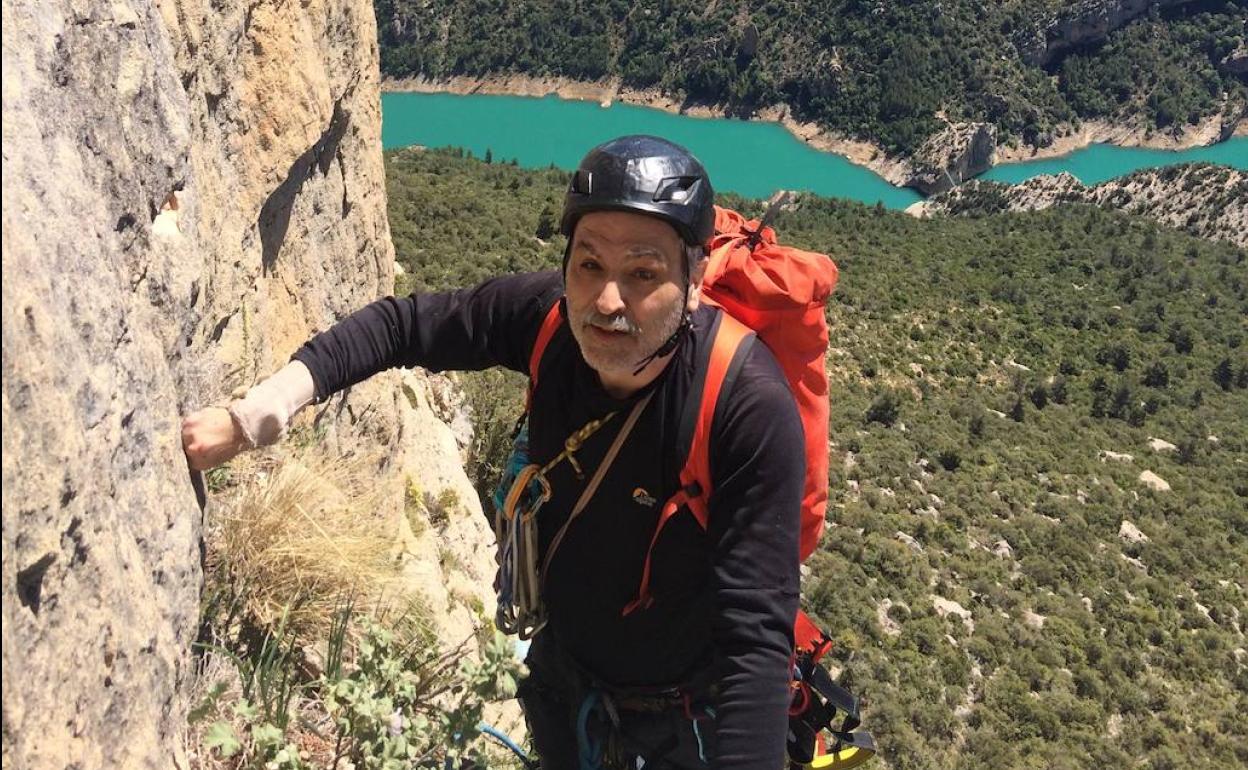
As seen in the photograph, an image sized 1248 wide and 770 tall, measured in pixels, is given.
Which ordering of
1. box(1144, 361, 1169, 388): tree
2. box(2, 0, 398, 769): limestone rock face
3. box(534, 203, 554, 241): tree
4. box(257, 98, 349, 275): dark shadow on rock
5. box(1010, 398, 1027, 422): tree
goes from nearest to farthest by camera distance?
1. box(2, 0, 398, 769): limestone rock face
2. box(257, 98, 349, 275): dark shadow on rock
3. box(534, 203, 554, 241): tree
4. box(1010, 398, 1027, 422): tree
5. box(1144, 361, 1169, 388): tree

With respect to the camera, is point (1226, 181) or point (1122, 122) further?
A: point (1122, 122)

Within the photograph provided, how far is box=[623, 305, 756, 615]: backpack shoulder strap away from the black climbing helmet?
0.22 m

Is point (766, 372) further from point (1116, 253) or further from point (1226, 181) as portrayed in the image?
point (1226, 181)

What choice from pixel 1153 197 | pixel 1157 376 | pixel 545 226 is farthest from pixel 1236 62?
pixel 545 226

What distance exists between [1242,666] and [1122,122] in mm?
80267

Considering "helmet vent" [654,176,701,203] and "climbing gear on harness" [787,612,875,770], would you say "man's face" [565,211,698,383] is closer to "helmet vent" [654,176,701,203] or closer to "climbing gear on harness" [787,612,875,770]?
"helmet vent" [654,176,701,203]

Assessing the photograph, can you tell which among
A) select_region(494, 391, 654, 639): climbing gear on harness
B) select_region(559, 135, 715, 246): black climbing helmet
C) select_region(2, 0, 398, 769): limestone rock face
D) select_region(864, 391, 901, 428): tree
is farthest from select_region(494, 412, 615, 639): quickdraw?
select_region(864, 391, 901, 428): tree

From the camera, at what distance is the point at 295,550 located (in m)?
2.42

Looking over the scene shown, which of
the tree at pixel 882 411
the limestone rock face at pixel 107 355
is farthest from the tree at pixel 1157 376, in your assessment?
the limestone rock face at pixel 107 355

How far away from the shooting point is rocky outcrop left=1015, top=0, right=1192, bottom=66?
310ft

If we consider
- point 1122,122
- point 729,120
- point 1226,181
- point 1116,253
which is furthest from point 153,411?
point 1122,122

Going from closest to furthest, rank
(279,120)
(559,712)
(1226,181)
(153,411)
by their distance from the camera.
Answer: (153,411)
(559,712)
(279,120)
(1226,181)

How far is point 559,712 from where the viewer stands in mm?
2430

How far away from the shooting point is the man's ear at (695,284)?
1918mm
